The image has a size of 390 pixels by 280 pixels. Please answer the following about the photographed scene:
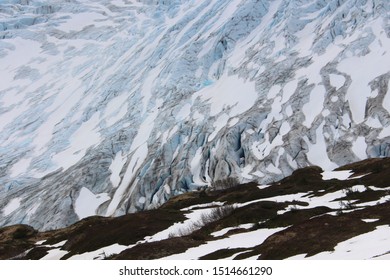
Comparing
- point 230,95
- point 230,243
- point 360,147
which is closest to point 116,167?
point 230,95

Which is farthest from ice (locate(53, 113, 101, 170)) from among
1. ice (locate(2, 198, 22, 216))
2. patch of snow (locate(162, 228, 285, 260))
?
patch of snow (locate(162, 228, 285, 260))

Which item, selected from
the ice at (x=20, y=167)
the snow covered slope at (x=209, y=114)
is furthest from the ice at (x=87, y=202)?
the ice at (x=20, y=167)

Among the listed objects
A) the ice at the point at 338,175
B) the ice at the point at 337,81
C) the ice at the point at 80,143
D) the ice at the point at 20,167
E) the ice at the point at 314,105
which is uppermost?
the ice at the point at 337,81

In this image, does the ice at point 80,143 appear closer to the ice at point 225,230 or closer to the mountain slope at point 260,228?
the mountain slope at point 260,228

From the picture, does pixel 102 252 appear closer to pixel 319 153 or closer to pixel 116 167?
pixel 319 153
